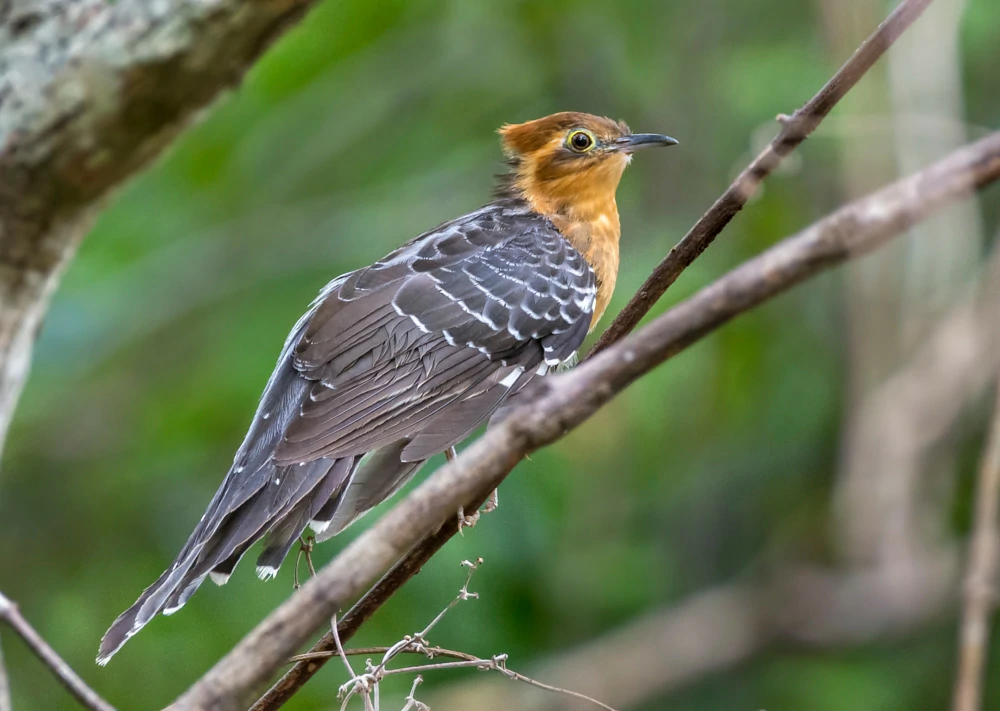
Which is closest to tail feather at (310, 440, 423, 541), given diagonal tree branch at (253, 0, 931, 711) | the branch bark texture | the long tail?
the long tail

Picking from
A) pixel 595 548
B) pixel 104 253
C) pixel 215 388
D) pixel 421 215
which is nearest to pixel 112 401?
pixel 104 253

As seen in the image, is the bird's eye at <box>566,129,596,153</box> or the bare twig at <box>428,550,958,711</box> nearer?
the bare twig at <box>428,550,958,711</box>

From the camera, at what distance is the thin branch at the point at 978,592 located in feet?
5.45

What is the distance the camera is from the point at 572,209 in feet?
18.5

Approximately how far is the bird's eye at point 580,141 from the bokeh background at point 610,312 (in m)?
0.71

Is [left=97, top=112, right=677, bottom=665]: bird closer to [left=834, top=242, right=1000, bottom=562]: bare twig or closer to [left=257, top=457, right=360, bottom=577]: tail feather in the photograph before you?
[left=257, top=457, right=360, bottom=577]: tail feather

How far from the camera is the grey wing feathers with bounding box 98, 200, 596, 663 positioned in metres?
3.63

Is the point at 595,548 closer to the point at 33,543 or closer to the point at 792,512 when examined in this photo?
the point at 792,512

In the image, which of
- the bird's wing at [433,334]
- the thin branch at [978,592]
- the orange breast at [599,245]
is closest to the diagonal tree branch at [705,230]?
the bird's wing at [433,334]

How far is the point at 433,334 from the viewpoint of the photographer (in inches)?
172

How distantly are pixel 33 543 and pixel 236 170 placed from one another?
2644 millimetres

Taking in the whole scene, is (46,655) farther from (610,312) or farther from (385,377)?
(610,312)

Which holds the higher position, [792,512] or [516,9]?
[516,9]

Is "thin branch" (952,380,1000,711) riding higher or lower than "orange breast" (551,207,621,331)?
higher
